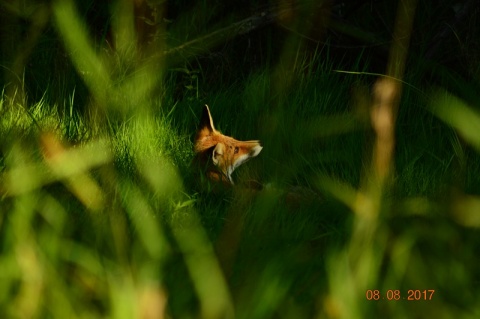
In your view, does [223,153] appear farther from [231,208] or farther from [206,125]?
[231,208]

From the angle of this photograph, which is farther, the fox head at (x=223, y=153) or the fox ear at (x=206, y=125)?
the fox ear at (x=206, y=125)

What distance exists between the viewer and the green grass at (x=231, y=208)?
2.55 m

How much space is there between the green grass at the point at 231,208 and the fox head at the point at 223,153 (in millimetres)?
86

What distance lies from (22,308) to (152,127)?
1604 millimetres

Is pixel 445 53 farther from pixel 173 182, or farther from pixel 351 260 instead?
pixel 351 260

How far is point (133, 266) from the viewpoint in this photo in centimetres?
265

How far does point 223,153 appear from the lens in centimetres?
374
